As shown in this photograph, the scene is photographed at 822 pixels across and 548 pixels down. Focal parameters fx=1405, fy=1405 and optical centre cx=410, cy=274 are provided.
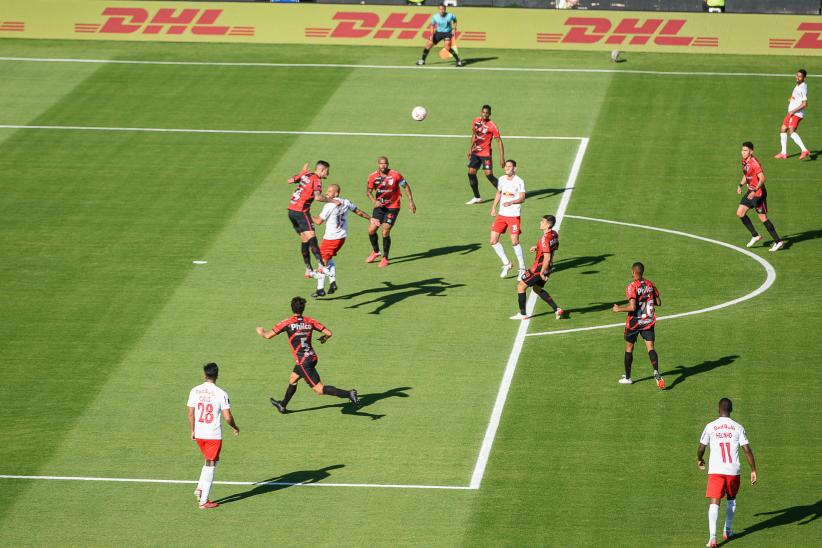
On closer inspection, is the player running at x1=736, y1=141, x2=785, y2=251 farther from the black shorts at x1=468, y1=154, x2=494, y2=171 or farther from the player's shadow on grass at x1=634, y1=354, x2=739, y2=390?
the black shorts at x1=468, y1=154, x2=494, y2=171

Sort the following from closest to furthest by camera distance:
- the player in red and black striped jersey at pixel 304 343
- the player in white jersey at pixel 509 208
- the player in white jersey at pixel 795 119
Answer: the player in red and black striped jersey at pixel 304 343 < the player in white jersey at pixel 509 208 < the player in white jersey at pixel 795 119

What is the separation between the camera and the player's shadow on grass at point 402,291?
31594 mm

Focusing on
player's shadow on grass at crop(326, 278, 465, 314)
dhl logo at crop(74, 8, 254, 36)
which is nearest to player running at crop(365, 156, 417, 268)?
player's shadow on grass at crop(326, 278, 465, 314)

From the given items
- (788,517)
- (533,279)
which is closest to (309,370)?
(533,279)

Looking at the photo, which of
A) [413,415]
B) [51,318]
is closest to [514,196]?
[413,415]

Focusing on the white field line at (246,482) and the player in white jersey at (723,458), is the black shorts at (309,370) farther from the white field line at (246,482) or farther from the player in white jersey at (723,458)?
the player in white jersey at (723,458)

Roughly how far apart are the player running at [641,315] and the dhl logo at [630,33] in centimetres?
2576

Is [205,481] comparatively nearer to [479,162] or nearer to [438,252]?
[438,252]

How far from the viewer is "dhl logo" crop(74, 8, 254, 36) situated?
53031 mm

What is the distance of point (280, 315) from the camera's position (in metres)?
31.0

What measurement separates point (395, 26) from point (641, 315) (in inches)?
1089

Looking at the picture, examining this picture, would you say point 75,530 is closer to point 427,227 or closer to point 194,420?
point 194,420

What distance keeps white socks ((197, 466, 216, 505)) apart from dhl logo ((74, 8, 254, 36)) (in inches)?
1282

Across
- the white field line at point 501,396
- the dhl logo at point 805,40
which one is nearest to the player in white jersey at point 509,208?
the white field line at point 501,396
